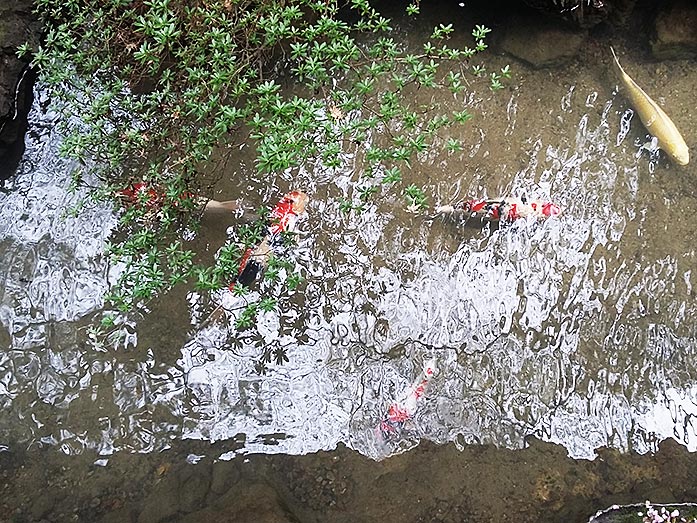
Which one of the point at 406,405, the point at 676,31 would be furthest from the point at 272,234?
the point at 676,31

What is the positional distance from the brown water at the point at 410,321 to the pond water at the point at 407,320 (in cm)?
1

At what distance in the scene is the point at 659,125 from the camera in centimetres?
453

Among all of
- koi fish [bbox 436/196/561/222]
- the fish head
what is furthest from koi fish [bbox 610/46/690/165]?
the fish head

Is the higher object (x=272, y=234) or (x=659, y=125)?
(x=659, y=125)

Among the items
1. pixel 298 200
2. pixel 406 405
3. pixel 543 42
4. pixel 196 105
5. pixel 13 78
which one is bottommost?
pixel 406 405

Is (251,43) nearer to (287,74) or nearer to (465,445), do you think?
(287,74)

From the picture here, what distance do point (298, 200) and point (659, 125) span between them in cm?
290

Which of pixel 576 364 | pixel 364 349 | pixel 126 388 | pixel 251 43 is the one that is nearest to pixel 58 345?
pixel 126 388

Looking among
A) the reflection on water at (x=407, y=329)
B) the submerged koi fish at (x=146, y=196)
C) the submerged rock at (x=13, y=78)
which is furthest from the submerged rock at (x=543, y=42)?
the submerged rock at (x=13, y=78)

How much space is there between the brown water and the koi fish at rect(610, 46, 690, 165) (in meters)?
0.09

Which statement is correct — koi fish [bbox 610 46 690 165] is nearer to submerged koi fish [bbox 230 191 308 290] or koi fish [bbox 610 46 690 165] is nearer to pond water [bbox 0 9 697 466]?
pond water [bbox 0 9 697 466]

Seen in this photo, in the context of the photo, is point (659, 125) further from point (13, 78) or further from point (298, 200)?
point (13, 78)

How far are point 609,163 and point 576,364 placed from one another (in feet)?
5.39

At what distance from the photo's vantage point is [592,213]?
4414 millimetres
